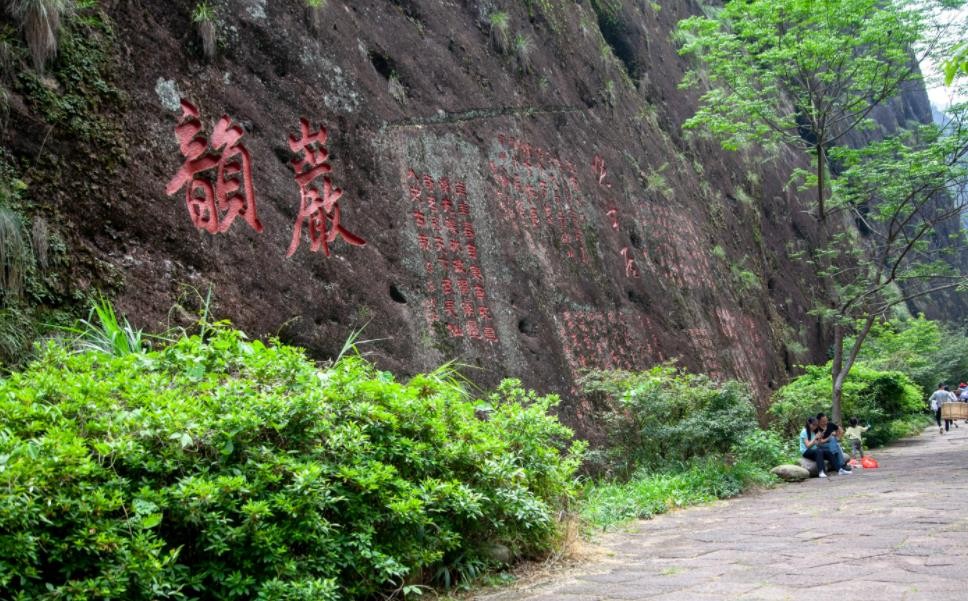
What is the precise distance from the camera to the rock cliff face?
15.8ft

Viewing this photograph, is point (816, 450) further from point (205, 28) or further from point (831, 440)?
point (205, 28)

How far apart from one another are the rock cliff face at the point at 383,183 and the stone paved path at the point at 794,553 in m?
2.41

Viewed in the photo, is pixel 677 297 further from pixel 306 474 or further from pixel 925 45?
pixel 306 474

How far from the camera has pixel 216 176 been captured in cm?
534

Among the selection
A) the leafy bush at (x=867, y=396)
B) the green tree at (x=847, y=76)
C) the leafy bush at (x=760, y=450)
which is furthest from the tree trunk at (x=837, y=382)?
the leafy bush at (x=760, y=450)

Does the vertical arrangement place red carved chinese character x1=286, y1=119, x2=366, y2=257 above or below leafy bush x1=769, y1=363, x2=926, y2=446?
above

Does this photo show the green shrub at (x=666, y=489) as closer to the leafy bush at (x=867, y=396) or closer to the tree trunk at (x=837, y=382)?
the tree trunk at (x=837, y=382)

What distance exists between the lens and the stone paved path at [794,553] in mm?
3032

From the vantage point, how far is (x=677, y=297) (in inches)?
435

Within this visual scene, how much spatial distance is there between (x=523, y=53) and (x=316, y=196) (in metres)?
4.30

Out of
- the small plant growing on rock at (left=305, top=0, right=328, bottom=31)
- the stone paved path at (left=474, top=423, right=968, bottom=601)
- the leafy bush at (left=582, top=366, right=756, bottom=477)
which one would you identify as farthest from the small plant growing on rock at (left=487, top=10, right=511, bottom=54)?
the stone paved path at (left=474, top=423, right=968, bottom=601)

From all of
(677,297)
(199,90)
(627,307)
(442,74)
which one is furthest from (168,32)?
(677,297)

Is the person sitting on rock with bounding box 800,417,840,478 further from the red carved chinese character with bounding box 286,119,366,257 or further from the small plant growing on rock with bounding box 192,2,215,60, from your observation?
the small plant growing on rock with bounding box 192,2,215,60

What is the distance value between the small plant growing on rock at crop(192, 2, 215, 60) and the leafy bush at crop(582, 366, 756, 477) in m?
4.30
